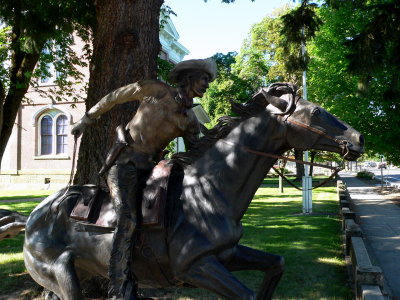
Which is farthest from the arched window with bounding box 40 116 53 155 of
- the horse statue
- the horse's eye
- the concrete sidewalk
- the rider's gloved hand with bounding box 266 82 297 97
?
A: the horse's eye

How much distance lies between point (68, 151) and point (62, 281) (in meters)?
28.5

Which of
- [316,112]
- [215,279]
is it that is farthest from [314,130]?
[215,279]

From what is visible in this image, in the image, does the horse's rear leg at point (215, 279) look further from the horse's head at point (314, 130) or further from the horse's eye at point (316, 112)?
the horse's eye at point (316, 112)

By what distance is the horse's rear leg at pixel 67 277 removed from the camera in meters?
3.40

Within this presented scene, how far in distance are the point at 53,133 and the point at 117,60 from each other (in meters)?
27.1


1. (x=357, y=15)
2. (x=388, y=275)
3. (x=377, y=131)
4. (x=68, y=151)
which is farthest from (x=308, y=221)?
(x=68, y=151)

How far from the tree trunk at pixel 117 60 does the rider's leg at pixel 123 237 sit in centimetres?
266

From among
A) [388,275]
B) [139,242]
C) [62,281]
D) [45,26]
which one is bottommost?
[388,275]

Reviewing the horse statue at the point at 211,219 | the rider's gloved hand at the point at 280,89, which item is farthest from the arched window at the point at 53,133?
the rider's gloved hand at the point at 280,89

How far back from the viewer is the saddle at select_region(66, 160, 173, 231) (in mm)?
3271

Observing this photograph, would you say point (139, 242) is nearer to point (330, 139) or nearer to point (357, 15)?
point (330, 139)

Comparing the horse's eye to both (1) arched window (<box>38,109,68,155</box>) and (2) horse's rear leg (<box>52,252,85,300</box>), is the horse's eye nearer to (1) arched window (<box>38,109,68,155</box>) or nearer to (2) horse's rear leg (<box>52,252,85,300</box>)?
(2) horse's rear leg (<box>52,252,85,300</box>)

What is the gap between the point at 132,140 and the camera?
358 cm

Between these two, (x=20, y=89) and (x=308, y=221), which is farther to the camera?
(x=308, y=221)
